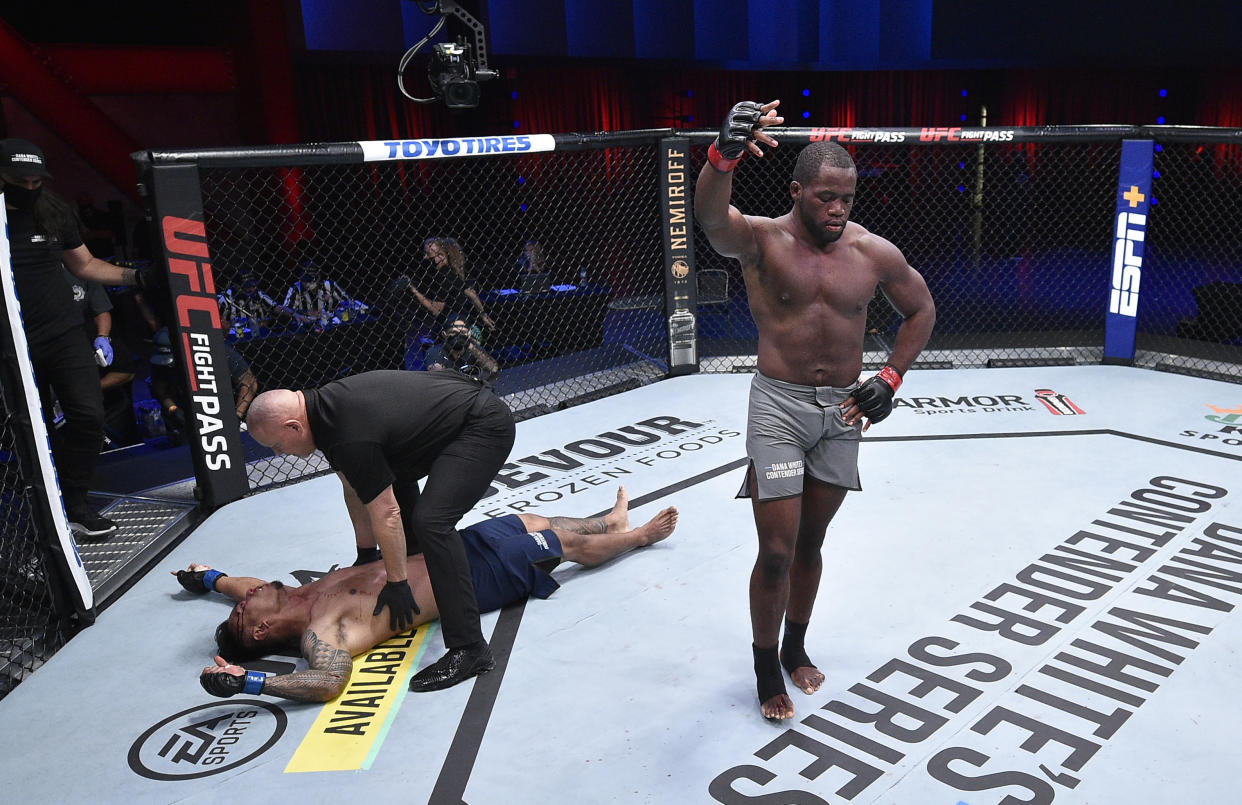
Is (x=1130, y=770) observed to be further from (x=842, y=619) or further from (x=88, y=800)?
(x=88, y=800)

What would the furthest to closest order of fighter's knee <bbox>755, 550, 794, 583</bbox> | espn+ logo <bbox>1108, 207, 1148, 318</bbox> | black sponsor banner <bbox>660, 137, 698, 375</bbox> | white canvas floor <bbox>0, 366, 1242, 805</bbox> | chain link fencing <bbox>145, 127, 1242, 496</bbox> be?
1. chain link fencing <bbox>145, 127, 1242, 496</bbox>
2. black sponsor banner <bbox>660, 137, 698, 375</bbox>
3. espn+ logo <bbox>1108, 207, 1148, 318</bbox>
4. fighter's knee <bbox>755, 550, 794, 583</bbox>
5. white canvas floor <bbox>0, 366, 1242, 805</bbox>

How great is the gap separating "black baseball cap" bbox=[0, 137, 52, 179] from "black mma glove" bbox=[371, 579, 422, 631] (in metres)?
2.20

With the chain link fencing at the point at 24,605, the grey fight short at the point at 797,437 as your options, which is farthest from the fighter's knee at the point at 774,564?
the chain link fencing at the point at 24,605

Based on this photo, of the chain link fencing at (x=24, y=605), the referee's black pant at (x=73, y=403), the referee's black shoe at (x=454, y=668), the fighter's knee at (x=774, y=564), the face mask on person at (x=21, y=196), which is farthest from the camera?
the referee's black pant at (x=73, y=403)

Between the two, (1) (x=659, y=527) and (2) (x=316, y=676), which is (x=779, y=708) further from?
(2) (x=316, y=676)

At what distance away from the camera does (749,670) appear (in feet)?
9.63

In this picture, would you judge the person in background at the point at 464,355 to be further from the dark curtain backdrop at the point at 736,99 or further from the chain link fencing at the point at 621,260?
the dark curtain backdrop at the point at 736,99

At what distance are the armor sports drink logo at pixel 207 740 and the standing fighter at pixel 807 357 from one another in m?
1.43

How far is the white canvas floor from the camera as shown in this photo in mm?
2461

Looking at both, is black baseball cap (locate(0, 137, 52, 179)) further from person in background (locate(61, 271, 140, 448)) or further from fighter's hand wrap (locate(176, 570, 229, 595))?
fighter's hand wrap (locate(176, 570, 229, 595))

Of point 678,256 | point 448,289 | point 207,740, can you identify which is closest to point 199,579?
point 207,740

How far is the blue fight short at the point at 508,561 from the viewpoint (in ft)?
10.8

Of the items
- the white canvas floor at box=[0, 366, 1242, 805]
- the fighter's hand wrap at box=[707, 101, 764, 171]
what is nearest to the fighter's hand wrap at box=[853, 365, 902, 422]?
the fighter's hand wrap at box=[707, 101, 764, 171]

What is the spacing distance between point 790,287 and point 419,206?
934 cm
